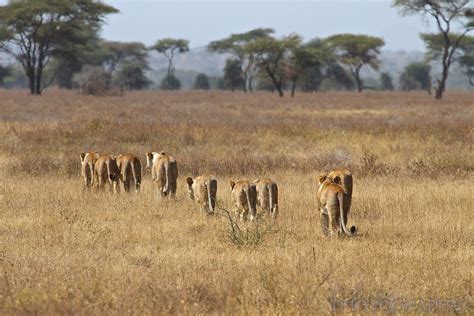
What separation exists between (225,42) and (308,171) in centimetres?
7214

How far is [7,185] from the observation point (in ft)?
43.3

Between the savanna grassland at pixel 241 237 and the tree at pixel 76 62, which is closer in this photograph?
the savanna grassland at pixel 241 237

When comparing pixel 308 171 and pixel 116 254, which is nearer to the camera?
pixel 116 254

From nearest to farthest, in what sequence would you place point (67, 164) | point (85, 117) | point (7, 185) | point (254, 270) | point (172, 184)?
point (254, 270) → point (172, 184) → point (7, 185) → point (67, 164) → point (85, 117)

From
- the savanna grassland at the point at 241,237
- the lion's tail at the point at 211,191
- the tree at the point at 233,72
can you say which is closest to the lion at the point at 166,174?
the savanna grassland at the point at 241,237

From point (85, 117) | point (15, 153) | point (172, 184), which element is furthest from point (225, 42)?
point (172, 184)

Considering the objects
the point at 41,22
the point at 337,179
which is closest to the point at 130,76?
the point at 41,22

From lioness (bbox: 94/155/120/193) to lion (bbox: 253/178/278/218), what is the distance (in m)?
3.07

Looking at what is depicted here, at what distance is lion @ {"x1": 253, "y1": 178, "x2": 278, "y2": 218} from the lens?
10.4m

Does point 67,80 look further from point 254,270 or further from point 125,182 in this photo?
point 254,270

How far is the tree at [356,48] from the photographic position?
7294 cm

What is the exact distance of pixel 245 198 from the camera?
10.3 m

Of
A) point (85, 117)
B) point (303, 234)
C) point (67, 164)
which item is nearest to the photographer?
point (303, 234)

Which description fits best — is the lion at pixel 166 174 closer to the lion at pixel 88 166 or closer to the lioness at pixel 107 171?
the lioness at pixel 107 171
